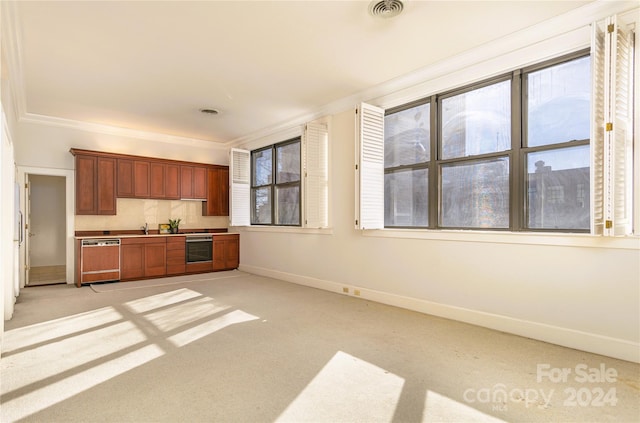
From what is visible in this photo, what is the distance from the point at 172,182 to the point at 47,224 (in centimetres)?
364

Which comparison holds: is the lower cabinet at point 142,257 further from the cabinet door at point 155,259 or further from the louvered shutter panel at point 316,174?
the louvered shutter panel at point 316,174

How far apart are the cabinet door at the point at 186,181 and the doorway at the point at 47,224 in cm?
289

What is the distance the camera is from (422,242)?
425 centimetres

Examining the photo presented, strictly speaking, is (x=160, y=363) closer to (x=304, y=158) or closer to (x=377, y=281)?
(x=377, y=281)

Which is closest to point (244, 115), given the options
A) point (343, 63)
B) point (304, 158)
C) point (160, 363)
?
point (304, 158)

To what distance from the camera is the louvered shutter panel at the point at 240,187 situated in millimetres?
7199

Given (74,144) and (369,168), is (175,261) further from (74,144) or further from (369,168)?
(369,168)

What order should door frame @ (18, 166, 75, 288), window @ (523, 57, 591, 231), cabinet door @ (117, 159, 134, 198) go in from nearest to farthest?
1. window @ (523, 57, 591, 231)
2. door frame @ (18, 166, 75, 288)
3. cabinet door @ (117, 159, 134, 198)

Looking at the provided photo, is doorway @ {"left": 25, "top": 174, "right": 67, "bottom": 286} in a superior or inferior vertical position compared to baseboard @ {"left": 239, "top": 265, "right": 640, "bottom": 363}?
superior

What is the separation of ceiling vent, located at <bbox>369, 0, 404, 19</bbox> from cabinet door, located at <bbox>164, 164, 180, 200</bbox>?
5405 mm

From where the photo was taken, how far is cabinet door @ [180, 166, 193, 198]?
23.8ft

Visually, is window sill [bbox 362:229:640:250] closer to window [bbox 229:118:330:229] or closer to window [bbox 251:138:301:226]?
window [bbox 229:118:330:229]

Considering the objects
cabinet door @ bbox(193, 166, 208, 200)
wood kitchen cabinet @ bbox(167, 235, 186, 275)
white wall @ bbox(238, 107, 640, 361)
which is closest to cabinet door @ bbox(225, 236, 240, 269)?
wood kitchen cabinet @ bbox(167, 235, 186, 275)

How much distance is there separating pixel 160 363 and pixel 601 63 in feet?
13.9
